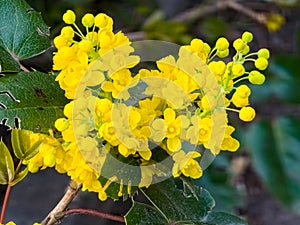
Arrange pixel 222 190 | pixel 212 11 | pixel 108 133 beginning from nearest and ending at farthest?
pixel 108 133, pixel 222 190, pixel 212 11

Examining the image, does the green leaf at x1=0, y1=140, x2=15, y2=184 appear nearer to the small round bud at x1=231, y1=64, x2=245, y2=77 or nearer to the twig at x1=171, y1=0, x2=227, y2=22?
the small round bud at x1=231, y1=64, x2=245, y2=77

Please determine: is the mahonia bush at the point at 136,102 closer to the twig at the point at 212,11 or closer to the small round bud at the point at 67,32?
the small round bud at the point at 67,32

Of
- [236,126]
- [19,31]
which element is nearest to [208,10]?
[236,126]

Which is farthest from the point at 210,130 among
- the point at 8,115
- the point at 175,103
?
the point at 8,115

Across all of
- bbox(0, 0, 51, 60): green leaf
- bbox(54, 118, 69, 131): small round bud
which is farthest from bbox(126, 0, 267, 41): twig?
bbox(54, 118, 69, 131): small round bud

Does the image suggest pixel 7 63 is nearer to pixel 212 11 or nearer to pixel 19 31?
pixel 19 31
